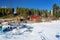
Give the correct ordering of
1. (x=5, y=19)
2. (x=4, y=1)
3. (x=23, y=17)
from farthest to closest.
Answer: (x=23, y=17)
(x=4, y=1)
(x=5, y=19)

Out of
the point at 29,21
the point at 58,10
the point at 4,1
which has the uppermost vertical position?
the point at 4,1

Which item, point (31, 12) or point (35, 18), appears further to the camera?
point (35, 18)

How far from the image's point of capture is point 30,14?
569cm

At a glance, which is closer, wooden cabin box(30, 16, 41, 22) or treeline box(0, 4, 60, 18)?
treeline box(0, 4, 60, 18)

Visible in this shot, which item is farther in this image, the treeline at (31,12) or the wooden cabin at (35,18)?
the wooden cabin at (35,18)

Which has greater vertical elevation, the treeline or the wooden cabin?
the treeline

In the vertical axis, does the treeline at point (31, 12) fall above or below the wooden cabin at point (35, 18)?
above

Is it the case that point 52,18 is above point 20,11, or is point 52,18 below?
below

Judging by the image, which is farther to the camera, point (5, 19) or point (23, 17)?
point (23, 17)

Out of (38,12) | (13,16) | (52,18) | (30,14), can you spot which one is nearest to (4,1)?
(13,16)

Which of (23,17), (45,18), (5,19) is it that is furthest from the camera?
(45,18)

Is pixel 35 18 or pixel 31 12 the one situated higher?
pixel 31 12

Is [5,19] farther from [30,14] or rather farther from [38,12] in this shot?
[38,12]

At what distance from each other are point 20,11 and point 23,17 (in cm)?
31
